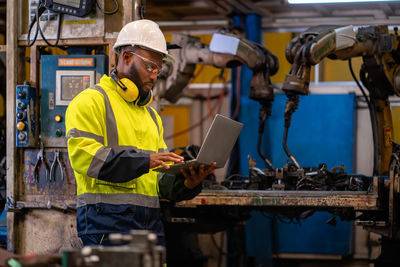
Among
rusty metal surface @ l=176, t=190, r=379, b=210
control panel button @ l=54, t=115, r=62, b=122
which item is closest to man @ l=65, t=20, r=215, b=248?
control panel button @ l=54, t=115, r=62, b=122

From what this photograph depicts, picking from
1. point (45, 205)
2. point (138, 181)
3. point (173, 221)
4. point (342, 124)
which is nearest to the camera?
point (138, 181)

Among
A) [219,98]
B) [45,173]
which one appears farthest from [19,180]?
[219,98]

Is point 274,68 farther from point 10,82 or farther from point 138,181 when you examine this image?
point 138,181

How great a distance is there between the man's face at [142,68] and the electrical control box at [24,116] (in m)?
1.16

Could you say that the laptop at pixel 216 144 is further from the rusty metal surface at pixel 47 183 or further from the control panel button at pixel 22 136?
the control panel button at pixel 22 136

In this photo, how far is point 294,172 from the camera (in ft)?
16.5

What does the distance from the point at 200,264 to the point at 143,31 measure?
10.3 ft

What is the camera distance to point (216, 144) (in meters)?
2.95

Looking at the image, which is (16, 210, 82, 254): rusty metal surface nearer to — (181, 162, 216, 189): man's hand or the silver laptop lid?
(181, 162, 216, 189): man's hand

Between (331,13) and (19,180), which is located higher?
(331,13)

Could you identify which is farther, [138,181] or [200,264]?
[200,264]

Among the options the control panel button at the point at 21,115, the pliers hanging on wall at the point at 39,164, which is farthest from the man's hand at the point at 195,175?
the control panel button at the point at 21,115

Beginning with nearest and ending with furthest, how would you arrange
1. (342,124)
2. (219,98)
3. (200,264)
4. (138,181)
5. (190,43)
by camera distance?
(138,181), (200,264), (190,43), (342,124), (219,98)

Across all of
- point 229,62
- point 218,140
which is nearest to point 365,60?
point 229,62
